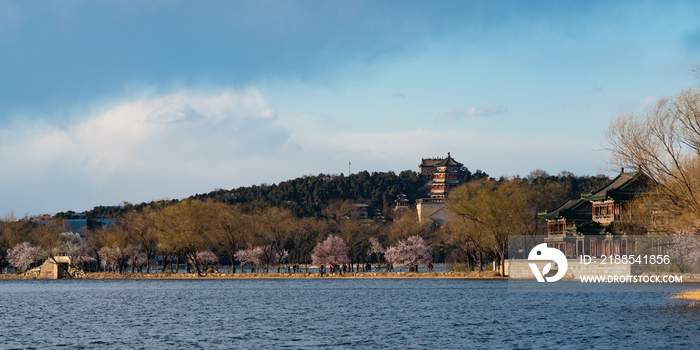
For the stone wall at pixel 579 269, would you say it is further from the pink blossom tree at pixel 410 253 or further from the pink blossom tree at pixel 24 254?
the pink blossom tree at pixel 24 254

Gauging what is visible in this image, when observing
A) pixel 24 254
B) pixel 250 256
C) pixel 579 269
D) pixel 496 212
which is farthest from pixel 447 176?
pixel 579 269

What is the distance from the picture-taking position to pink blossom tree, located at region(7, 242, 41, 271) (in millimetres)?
115375

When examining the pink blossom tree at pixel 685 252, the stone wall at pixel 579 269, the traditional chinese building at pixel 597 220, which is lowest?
the stone wall at pixel 579 269

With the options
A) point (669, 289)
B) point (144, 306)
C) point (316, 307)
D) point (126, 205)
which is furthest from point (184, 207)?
point (126, 205)

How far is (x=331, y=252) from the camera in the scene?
341 feet

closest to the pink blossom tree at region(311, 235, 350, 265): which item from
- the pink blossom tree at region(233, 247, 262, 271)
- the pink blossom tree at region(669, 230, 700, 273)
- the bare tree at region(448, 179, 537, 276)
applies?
the pink blossom tree at region(233, 247, 262, 271)

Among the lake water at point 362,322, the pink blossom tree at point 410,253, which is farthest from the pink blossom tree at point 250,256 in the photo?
the lake water at point 362,322

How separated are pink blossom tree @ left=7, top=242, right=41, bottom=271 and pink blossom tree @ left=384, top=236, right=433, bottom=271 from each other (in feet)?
182

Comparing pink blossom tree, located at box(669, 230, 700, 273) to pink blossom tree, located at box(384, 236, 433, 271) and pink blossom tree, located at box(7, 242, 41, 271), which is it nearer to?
pink blossom tree, located at box(384, 236, 433, 271)

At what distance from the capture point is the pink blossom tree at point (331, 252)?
4086 inches

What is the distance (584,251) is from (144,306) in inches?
2033

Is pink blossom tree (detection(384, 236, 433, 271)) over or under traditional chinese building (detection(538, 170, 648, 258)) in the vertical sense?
under

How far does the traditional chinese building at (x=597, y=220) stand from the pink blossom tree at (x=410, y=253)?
59.7 feet

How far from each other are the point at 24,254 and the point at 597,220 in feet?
276
